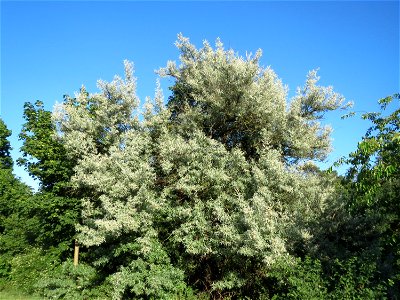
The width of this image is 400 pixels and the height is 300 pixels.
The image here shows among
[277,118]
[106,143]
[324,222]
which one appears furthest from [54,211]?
[324,222]

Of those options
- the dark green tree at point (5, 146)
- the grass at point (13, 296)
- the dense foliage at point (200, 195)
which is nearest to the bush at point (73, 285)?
the dense foliage at point (200, 195)

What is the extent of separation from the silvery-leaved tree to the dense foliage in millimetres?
60

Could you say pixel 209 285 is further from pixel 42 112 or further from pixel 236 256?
pixel 42 112

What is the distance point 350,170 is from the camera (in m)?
10.4

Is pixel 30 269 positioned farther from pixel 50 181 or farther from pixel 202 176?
pixel 202 176

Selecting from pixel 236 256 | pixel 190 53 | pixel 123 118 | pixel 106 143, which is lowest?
pixel 236 256

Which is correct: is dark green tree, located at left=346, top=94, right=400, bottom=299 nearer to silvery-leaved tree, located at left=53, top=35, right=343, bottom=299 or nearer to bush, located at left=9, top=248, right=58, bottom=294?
silvery-leaved tree, located at left=53, top=35, right=343, bottom=299

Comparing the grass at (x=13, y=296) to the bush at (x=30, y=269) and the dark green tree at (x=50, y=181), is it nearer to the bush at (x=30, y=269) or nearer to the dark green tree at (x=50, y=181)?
the bush at (x=30, y=269)

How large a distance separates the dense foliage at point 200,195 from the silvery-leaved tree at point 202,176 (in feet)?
0.20

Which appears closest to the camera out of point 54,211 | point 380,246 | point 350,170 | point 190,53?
point 350,170

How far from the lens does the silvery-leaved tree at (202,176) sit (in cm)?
1316

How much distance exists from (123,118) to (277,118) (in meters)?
7.03

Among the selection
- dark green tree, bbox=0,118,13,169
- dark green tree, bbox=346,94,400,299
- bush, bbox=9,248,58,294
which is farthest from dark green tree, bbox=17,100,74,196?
dark green tree, bbox=0,118,13,169

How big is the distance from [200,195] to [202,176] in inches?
35.3
